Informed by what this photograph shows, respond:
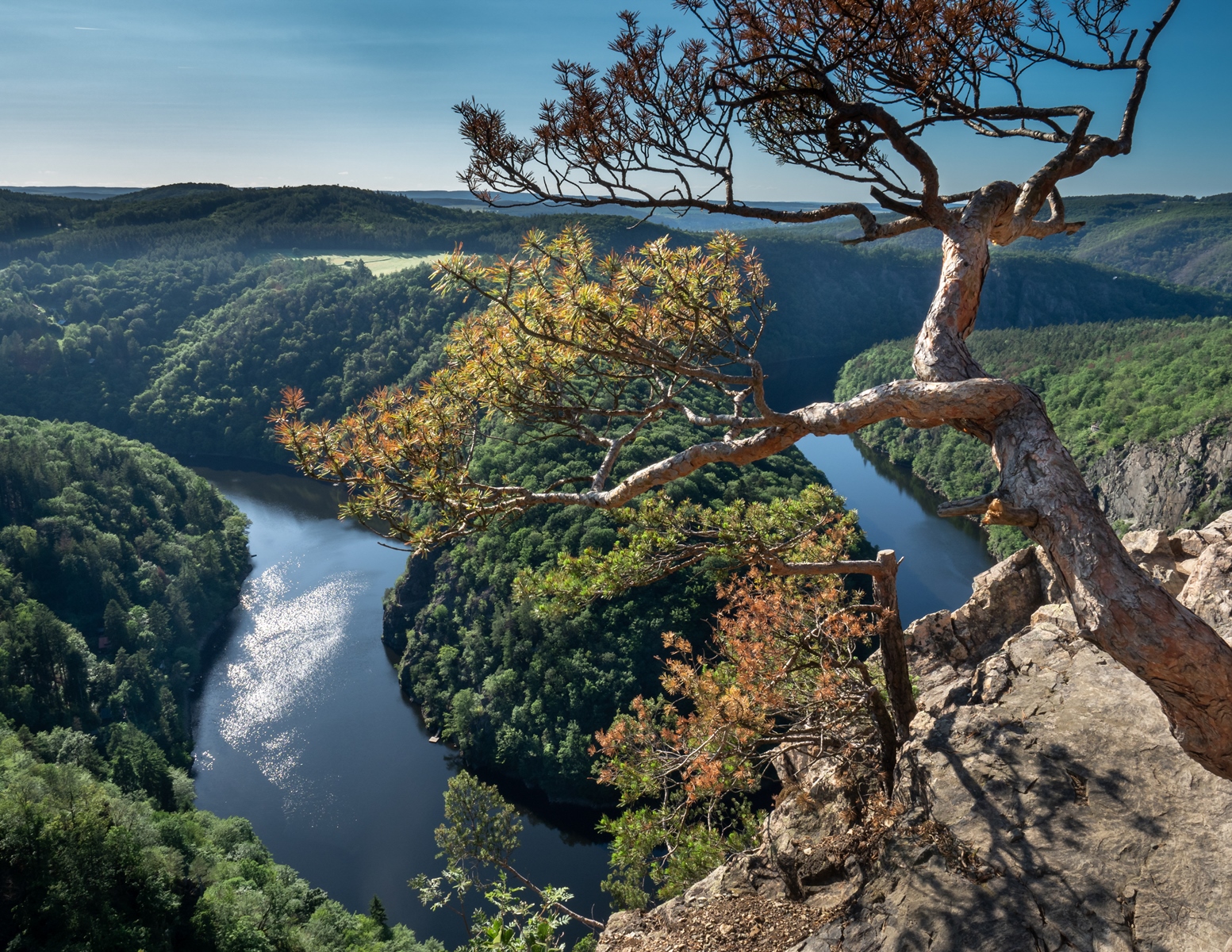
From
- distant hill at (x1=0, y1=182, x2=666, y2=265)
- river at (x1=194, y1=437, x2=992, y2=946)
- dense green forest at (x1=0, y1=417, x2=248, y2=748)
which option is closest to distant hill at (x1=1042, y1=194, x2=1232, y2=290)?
distant hill at (x1=0, y1=182, x2=666, y2=265)

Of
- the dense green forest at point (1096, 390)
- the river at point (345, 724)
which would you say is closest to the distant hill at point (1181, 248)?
the dense green forest at point (1096, 390)

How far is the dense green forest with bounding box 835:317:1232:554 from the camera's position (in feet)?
184

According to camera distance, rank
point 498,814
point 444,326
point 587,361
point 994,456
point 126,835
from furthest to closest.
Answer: point 444,326
point 126,835
point 498,814
point 587,361
point 994,456

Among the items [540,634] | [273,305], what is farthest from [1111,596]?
[273,305]

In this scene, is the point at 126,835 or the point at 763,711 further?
the point at 126,835

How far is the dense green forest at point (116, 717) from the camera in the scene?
22703 mm

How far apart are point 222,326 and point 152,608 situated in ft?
206

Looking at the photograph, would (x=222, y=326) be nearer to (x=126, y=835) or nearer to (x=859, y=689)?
(x=126, y=835)

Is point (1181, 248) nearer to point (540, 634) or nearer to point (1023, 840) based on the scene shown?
point (540, 634)

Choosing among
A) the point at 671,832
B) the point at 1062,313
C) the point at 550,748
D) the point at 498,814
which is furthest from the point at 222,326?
the point at 1062,313

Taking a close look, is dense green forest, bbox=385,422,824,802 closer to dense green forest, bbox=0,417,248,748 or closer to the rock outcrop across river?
dense green forest, bbox=0,417,248,748

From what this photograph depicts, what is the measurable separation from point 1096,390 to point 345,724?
63929mm

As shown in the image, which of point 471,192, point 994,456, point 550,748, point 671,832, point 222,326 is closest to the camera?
point 994,456

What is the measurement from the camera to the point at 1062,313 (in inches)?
5172
